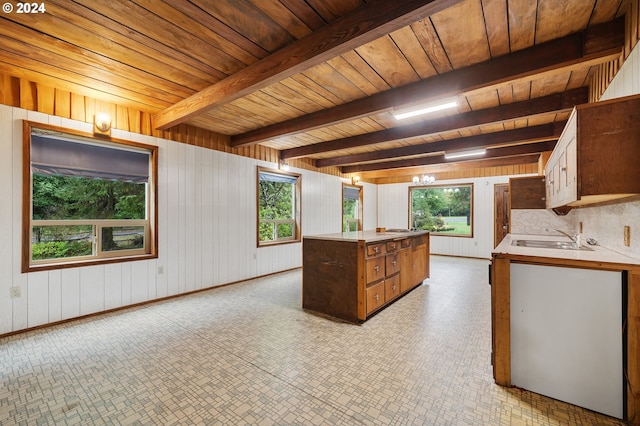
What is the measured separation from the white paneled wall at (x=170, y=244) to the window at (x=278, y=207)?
0.17 metres

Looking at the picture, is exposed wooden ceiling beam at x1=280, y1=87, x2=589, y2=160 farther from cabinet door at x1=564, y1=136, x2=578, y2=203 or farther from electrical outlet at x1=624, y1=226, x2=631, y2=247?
electrical outlet at x1=624, y1=226, x2=631, y2=247

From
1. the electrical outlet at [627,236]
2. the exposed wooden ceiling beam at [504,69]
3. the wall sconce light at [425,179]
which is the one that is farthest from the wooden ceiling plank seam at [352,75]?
the wall sconce light at [425,179]

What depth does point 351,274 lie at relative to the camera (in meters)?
3.12

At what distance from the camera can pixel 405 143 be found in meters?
5.15

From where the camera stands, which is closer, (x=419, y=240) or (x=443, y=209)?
(x=419, y=240)

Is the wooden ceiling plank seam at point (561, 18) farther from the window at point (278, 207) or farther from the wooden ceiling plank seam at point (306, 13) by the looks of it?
the window at point (278, 207)

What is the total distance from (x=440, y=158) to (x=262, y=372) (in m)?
5.68

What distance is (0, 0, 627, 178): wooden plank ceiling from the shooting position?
183cm

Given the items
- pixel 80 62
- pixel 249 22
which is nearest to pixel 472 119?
pixel 249 22

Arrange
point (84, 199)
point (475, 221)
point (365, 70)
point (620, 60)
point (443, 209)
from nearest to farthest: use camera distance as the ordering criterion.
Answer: point (620, 60) < point (365, 70) < point (84, 199) < point (475, 221) < point (443, 209)

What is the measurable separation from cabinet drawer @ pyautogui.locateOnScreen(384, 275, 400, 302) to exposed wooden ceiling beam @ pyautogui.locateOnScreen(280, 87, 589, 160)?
2135mm

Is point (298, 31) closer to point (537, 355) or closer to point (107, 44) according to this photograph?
point (107, 44)

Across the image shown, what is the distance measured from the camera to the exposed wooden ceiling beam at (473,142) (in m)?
4.01

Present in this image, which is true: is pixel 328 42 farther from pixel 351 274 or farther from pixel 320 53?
pixel 351 274
